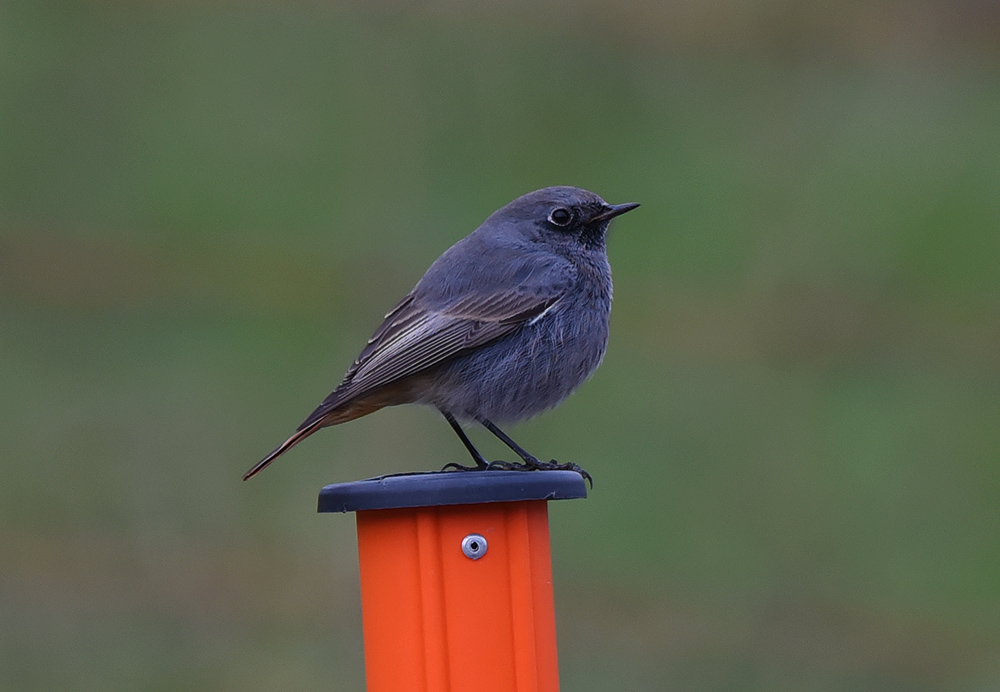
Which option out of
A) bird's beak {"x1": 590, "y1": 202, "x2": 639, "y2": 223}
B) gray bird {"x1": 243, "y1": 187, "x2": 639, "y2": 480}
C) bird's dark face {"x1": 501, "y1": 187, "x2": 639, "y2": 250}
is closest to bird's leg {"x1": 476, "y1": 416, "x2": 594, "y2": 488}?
gray bird {"x1": 243, "y1": 187, "x2": 639, "y2": 480}

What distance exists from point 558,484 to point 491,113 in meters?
7.74

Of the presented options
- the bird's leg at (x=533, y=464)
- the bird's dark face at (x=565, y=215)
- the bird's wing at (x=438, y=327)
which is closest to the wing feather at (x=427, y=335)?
the bird's wing at (x=438, y=327)

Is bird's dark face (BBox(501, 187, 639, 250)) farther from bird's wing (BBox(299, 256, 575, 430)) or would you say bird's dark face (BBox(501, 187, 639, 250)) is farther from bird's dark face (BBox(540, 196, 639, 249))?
bird's wing (BBox(299, 256, 575, 430))

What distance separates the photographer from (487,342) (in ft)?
15.4

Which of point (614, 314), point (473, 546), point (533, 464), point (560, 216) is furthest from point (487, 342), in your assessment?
point (614, 314)

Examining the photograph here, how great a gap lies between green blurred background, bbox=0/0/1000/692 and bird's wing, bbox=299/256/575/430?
11.5 feet

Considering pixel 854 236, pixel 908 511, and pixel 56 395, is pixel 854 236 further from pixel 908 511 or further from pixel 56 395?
pixel 56 395

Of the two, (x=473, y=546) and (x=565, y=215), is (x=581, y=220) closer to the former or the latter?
(x=565, y=215)

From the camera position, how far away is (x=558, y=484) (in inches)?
143

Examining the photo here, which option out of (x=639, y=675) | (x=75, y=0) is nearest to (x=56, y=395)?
(x=75, y=0)

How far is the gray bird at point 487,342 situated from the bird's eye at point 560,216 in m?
0.18

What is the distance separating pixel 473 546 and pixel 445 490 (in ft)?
0.63

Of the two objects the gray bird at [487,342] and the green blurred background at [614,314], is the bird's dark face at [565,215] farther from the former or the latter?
the green blurred background at [614,314]

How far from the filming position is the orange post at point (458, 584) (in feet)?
11.7
